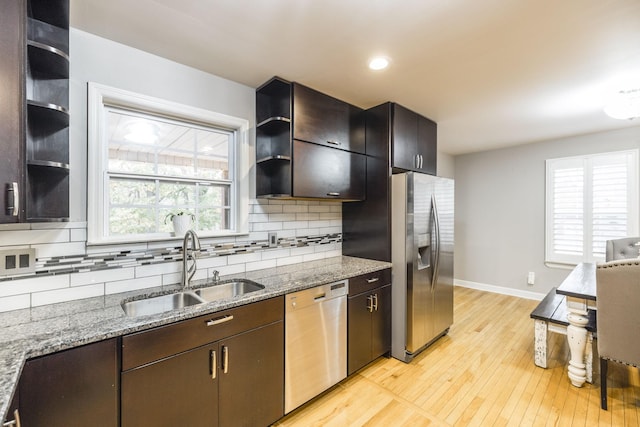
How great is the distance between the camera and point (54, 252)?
157 cm

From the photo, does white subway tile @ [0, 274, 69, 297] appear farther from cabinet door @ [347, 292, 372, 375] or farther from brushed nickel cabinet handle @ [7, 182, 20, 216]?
cabinet door @ [347, 292, 372, 375]

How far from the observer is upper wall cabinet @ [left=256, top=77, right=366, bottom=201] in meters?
2.26

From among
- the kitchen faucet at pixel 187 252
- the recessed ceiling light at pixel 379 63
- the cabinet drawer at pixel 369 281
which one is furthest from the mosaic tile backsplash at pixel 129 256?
the recessed ceiling light at pixel 379 63

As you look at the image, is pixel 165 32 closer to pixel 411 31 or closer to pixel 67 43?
pixel 67 43

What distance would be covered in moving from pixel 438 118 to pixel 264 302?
2.72 meters

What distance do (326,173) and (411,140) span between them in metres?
1.05

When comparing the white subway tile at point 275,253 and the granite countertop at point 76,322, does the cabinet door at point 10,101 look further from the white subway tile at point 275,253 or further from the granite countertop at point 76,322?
the white subway tile at point 275,253

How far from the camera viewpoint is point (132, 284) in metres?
1.80

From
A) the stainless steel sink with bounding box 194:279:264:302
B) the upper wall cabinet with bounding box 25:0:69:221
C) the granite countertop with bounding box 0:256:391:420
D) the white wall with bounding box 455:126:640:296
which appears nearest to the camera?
the granite countertop with bounding box 0:256:391:420

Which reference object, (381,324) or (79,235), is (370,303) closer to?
(381,324)

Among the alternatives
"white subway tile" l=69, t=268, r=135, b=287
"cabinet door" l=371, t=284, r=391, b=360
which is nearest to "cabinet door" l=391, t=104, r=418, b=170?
"cabinet door" l=371, t=284, r=391, b=360

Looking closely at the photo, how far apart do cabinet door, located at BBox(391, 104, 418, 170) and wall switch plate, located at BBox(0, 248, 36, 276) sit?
2580 mm

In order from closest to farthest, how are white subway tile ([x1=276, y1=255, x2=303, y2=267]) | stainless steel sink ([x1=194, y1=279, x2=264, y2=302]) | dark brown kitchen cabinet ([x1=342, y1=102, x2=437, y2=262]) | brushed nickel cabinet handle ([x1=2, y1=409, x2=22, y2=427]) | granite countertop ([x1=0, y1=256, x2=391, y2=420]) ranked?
brushed nickel cabinet handle ([x1=2, y1=409, x2=22, y2=427]) < granite countertop ([x1=0, y1=256, x2=391, y2=420]) < stainless steel sink ([x1=194, y1=279, x2=264, y2=302]) < white subway tile ([x1=276, y1=255, x2=303, y2=267]) < dark brown kitchen cabinet ([x1=342, y1=102, x2=437, y2=262])

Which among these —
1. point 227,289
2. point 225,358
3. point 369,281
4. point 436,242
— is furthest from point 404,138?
point 225,358
